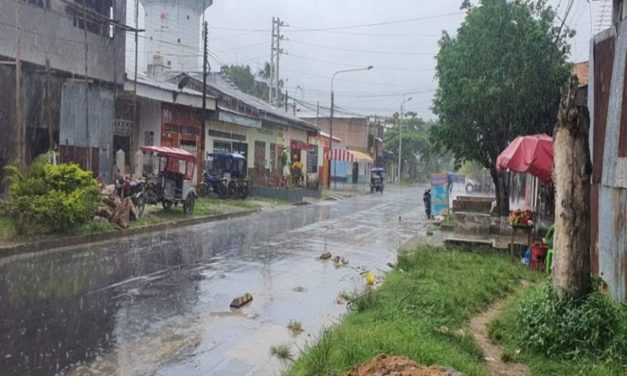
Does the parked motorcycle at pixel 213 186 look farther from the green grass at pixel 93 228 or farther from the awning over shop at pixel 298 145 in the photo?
the awning over shop at pixel 298 145

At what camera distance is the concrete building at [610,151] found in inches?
296

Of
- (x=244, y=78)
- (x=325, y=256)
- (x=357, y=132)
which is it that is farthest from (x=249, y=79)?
(x=325, y=256)

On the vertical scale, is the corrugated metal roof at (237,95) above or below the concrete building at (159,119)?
above

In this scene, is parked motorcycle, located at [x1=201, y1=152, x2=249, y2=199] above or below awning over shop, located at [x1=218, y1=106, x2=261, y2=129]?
below

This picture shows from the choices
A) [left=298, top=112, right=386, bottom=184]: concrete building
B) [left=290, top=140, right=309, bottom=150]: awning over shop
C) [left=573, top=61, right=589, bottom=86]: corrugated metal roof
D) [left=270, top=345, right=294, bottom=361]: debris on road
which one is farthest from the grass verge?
[left=298, top=112, right=386, bottom=184]: concrete building

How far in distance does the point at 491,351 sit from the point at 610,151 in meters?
3.70

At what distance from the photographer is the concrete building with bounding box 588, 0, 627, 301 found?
7.51m

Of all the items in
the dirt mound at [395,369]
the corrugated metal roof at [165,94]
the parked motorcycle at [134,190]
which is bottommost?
the dirt mound at [395,369]

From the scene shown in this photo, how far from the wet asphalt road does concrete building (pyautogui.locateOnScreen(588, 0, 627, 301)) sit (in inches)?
146

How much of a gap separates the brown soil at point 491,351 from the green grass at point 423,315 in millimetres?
123

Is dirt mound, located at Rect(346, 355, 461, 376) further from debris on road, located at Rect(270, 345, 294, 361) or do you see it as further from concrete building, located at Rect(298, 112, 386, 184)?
concrete building, located at Rect(298, 112, 386, 184)

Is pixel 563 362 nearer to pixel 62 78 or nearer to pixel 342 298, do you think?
pixel 342 298

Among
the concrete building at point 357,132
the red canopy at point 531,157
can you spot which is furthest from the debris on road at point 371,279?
the concrete building at point 357,132

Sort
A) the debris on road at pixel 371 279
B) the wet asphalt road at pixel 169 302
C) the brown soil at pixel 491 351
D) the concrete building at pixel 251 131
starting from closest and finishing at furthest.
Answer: the brown soil at pixel 491 351 → the wet asphalt road at pixel 169 302 → the debris on road at pixel 371 279 → the concrete building at pixel 251 131
